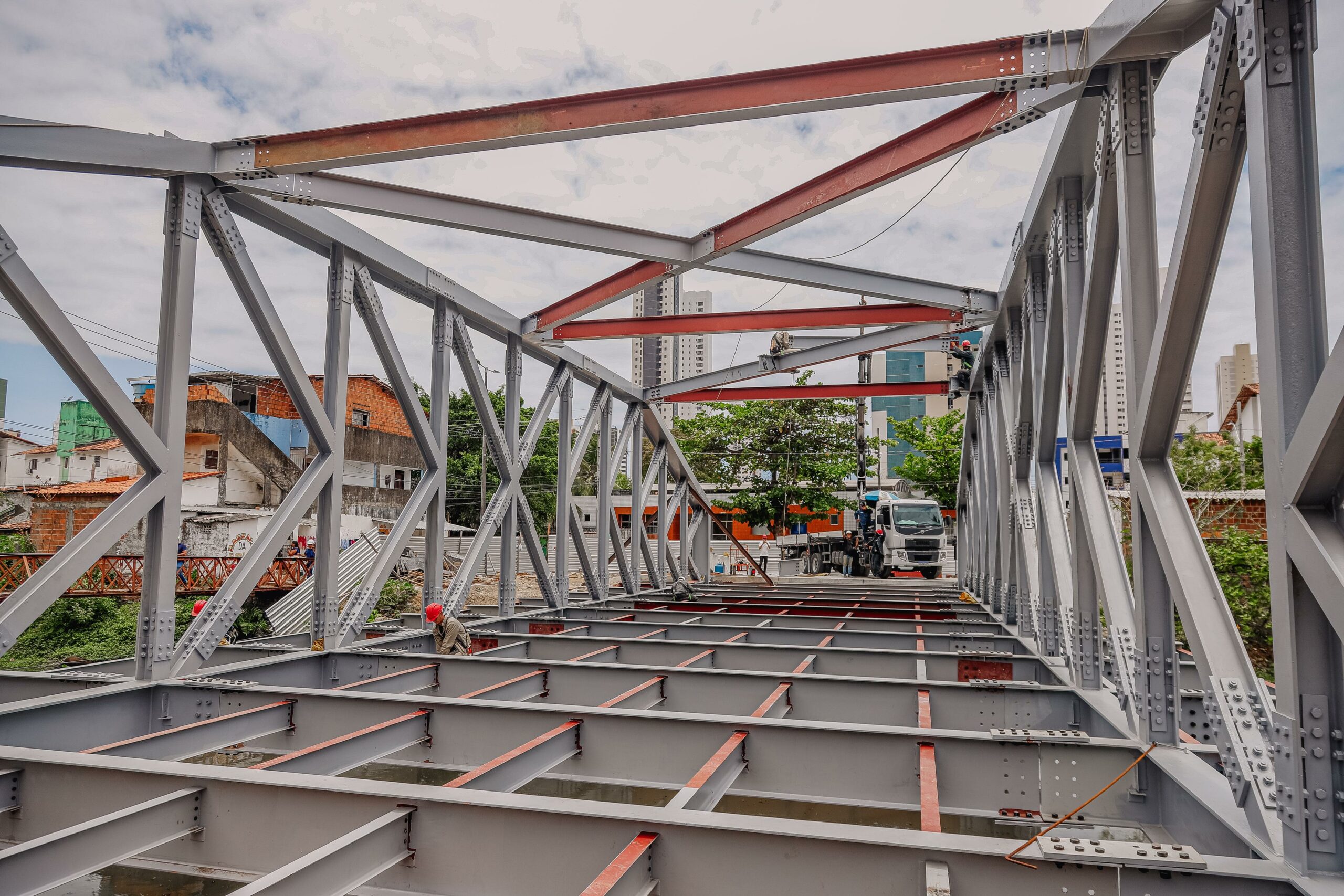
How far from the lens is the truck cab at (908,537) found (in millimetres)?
29156

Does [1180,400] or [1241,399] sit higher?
[1241,399]

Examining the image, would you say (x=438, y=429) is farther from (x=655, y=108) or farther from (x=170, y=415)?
(x=655, y=108)

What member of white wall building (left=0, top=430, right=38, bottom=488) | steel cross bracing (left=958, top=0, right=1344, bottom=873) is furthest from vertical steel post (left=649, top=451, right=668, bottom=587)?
white wall building (left=0, top=430, right=38, bottom=488)

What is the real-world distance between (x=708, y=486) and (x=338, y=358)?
31.2 m

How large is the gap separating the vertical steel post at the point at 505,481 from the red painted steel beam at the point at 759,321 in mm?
657

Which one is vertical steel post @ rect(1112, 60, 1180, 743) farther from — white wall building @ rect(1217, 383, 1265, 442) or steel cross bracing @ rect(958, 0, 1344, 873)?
white wall building @ rect(1217, 383, 1265, 442)

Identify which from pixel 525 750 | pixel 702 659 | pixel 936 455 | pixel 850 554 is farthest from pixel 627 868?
pixel 936 455

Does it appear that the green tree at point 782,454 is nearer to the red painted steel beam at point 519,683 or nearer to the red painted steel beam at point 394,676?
the red painted steel beam at point 394,676

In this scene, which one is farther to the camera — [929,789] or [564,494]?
[564,494]

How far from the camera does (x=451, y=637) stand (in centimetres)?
887

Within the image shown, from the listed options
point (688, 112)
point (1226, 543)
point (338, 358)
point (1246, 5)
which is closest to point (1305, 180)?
point (1246, 5)

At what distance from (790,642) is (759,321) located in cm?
439

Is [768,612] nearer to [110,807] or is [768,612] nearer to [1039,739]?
[1039,739]

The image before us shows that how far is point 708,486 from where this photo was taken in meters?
39.0
